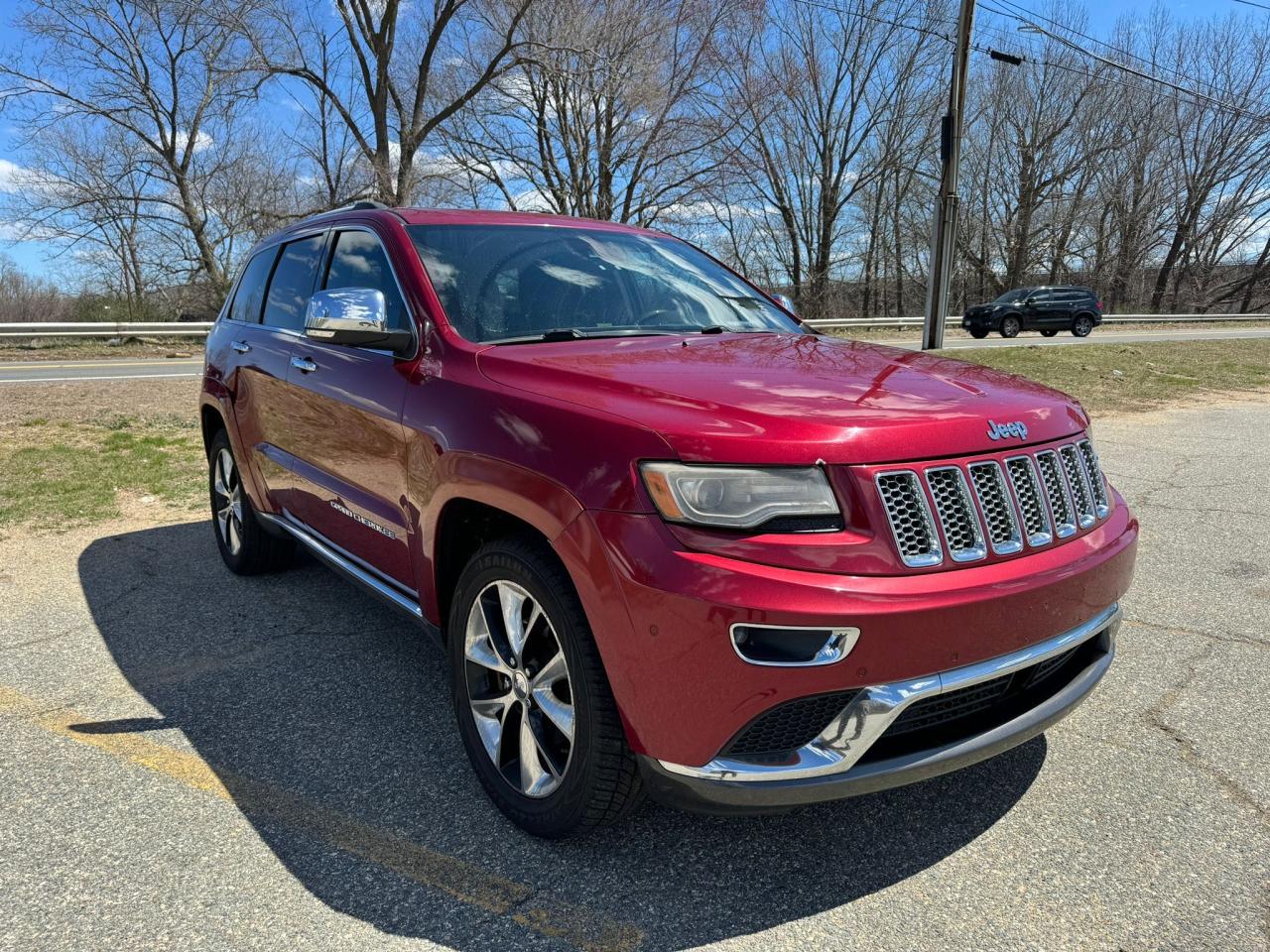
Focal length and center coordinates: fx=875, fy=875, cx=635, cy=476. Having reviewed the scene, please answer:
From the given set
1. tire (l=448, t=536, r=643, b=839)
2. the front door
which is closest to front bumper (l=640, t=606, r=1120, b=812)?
tire (l=448, t=536, r=643, b=839)

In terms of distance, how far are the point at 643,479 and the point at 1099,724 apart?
7.03 ft

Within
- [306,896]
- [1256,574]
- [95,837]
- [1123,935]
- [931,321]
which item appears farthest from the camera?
[931,321]

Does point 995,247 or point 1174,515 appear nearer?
point 1174,515

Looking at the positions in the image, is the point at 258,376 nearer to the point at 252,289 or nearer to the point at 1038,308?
the point at 252,289

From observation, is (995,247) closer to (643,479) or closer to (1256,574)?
(1256,574)

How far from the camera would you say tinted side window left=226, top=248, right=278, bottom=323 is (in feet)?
15.3

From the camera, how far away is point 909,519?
81.1 inches

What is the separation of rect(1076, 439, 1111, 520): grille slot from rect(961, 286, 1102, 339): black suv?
91.5 feet

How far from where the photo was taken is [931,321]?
13867mm

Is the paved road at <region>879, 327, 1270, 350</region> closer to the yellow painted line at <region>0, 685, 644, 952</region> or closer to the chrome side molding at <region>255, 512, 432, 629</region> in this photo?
the chrome side molding at <region>255, 512, 432, 629</region>

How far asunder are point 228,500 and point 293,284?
147 centimetres

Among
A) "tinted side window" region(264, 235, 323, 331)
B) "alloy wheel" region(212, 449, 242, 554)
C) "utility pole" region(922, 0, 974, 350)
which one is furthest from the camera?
"utility pole" region(922, 0, 974, 350)

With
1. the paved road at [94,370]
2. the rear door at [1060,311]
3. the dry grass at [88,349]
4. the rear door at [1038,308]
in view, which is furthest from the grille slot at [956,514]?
the rear door at [1060,311]

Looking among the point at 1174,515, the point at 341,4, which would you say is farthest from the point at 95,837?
the point at 341,4
